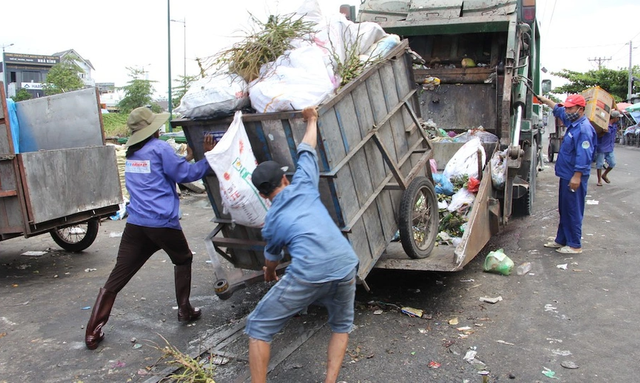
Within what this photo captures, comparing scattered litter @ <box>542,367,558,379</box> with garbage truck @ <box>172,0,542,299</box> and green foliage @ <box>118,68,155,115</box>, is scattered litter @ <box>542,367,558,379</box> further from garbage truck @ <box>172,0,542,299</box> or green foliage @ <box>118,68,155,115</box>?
green foliage @ <box>118,68,155,115</box>

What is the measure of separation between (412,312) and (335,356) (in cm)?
135

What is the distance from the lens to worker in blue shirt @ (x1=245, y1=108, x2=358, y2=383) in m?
2.69

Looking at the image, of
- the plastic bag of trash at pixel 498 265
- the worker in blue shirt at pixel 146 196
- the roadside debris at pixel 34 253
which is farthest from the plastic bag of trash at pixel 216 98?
the roadside debris at pixel 34 253

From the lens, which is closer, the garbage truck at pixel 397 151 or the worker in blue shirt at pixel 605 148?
the garbage truck at pixel 397 151

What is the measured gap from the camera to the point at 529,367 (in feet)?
10.8

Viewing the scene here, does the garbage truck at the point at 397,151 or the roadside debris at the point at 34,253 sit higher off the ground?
the garbage truck at the point at 397,151

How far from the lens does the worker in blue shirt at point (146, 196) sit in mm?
3717

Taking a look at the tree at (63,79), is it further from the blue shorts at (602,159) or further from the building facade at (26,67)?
the blue shorts at (602,159)

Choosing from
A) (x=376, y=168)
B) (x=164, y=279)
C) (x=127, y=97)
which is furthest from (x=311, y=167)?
(x=127, y=97)

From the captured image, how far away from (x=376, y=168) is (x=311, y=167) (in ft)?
3.71

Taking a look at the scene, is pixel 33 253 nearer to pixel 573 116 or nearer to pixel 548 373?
pixel 548 373

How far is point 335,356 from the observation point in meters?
2.90

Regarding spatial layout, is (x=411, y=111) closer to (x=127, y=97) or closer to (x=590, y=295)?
(x=590, y=295)

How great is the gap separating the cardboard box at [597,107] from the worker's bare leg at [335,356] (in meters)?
7.51
